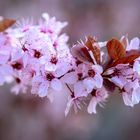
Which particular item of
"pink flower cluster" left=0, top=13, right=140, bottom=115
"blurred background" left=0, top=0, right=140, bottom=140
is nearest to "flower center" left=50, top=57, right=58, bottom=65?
"pink flower cluster" left=0, top=13, right=140, bottom=115

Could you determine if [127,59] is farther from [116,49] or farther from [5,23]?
[5,23]

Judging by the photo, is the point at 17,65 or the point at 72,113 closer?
the point at 17,65

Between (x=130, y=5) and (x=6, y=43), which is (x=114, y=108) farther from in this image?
(x=6, y=43)

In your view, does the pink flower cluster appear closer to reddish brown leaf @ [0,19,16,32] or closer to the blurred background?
reddish brown leaf @ [0,19,16,32]

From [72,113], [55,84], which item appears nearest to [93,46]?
[55,84]

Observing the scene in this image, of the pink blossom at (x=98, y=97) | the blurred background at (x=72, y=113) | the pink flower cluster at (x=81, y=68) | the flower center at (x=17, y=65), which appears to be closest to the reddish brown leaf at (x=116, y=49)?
the pink flower cluster at (x=81, y=68)

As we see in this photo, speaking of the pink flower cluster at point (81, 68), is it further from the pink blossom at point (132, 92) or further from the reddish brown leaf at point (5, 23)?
the reddish brown leaf at point (5, 23)
